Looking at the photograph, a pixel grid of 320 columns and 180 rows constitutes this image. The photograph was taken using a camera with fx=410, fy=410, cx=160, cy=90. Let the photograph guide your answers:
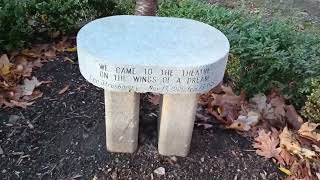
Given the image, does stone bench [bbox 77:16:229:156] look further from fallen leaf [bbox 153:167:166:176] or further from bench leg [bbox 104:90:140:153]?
fallen leaf [bbox 153:167:166:176]

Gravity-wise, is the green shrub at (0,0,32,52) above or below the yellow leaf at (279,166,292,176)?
above

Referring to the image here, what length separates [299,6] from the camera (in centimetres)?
499

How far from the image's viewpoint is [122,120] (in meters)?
2.16

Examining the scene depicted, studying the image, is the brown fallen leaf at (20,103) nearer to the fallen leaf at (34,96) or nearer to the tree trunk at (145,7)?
the fallen leaf at (34,96)

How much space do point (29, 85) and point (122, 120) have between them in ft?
3.18

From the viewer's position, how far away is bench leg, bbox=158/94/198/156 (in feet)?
6.77

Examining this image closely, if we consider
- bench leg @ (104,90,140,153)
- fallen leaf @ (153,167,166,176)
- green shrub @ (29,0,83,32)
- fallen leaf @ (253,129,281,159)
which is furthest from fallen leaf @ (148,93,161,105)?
green shrub @ (29,0,83,32)

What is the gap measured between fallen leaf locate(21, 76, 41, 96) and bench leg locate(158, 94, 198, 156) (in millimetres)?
1027

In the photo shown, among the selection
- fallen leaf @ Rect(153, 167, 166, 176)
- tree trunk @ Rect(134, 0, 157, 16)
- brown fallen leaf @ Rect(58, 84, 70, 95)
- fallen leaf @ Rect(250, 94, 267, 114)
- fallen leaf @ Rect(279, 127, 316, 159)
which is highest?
tree trunk @ Rect(134, 0, 157, 16)

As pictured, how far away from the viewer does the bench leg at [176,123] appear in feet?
6.77

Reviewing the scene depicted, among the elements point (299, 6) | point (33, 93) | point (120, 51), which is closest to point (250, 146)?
point (120, 51)

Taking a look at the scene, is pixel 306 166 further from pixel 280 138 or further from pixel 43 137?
pixel 43 137

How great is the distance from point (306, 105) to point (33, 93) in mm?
1785

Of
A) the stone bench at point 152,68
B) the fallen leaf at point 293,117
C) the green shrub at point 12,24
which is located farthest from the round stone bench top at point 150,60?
the green shrub at point 12,24
